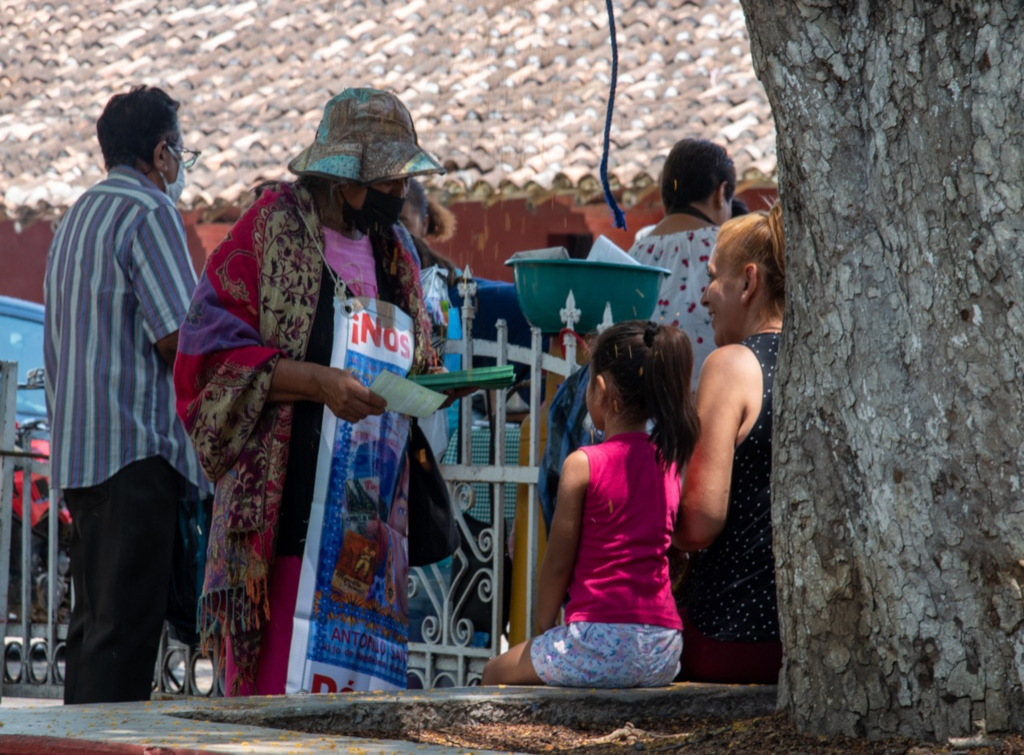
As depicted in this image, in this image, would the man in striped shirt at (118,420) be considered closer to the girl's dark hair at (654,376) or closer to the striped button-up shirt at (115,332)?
the striped button-up shirt at (115,332)

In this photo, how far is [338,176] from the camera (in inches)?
138

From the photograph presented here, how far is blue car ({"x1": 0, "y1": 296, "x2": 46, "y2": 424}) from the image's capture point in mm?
8938

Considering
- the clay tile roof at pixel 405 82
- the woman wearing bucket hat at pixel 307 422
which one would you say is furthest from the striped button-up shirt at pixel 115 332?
the clay tile roof at pixel 405 82

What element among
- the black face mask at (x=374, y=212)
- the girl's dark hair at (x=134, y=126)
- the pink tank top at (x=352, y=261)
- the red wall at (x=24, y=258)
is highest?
the red wall at (x=24, y=258)

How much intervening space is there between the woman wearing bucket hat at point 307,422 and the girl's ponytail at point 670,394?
672 mm

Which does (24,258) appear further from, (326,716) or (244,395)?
(326,716)

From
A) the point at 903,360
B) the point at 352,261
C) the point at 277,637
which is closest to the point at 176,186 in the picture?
the point at 352,261

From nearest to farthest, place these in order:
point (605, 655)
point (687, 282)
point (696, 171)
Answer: point (605, 655)
point (687, 282)
point (696, 171)

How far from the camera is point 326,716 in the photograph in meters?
2.52

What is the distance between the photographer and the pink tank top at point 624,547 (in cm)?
318

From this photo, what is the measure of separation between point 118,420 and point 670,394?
5.40 feet

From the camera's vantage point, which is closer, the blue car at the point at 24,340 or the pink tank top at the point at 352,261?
the pink tank top at the point at 352,261

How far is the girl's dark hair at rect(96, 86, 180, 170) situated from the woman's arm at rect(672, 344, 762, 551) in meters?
1.99

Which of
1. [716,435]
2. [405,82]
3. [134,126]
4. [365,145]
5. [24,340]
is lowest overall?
[716,435]
